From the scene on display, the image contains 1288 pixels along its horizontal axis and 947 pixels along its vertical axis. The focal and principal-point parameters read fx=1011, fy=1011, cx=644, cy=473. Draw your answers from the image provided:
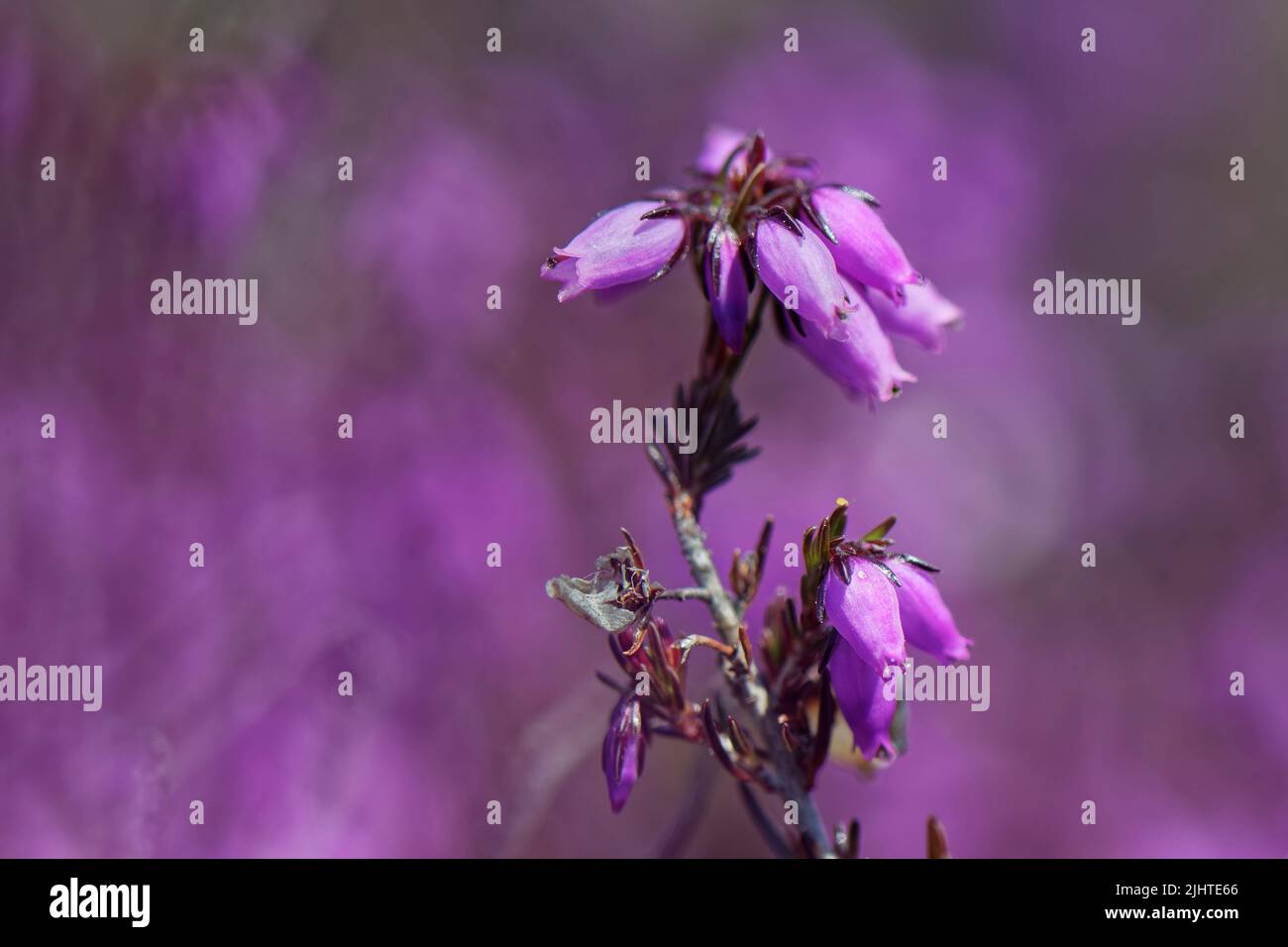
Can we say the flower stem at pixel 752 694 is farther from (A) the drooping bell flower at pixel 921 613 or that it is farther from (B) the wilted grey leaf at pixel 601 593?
(A) the drooping bell flower at pixel 921 613

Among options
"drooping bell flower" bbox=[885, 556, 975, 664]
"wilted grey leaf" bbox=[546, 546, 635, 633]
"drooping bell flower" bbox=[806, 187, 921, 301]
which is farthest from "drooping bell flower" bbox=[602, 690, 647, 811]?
"drooping bell flower" bbox=[806, 187, 921, 301]

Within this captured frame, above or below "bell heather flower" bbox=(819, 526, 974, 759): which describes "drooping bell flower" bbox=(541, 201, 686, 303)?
above

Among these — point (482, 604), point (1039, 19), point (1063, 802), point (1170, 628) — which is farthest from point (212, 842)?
point (1039, 19)

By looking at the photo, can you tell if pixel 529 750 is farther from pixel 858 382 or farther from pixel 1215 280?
pixel 1215 280

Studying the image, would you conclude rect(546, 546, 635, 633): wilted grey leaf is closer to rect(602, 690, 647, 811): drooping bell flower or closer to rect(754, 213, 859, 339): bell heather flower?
rect(602, 690, 647, 811): drooping bell flower

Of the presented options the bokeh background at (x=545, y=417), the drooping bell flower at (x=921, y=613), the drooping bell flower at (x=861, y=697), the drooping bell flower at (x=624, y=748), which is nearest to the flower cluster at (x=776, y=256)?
the drooping bell flower at (x=921, y=613)
